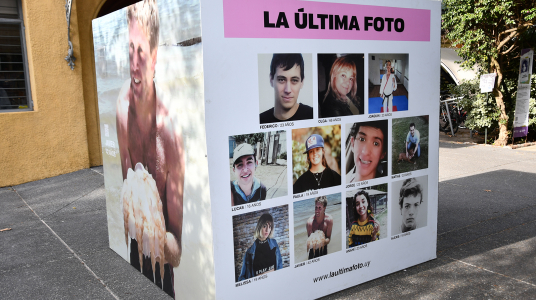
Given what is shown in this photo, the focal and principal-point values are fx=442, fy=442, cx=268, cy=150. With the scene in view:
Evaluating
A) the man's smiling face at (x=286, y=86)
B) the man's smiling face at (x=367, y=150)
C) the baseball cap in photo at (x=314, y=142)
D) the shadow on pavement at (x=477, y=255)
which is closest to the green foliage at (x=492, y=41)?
the shadow on pavement at (x=477, y=255)

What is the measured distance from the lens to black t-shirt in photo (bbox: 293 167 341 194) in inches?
130

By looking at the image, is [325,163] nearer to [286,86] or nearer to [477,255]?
[286,86]

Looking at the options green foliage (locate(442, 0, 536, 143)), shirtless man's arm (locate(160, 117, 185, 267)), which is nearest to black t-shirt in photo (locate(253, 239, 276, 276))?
shirtless man's arm (locate(160, 117, 185, 267))

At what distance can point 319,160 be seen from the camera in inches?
133

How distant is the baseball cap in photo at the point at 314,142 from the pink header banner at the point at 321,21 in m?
0.73

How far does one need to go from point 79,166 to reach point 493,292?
788 cm

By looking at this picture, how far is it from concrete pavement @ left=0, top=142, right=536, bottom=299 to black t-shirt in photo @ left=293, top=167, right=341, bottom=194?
0.92m

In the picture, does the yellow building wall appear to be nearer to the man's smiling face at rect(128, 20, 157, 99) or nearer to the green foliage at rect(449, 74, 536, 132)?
the man's smiling face at rect(128, 20, 157, 99)

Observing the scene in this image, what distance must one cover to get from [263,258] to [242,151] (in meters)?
0.81

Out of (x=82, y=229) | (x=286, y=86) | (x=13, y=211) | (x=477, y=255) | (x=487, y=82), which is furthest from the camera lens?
(x=487, y=82)

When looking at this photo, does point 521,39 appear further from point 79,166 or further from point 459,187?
point 79,166

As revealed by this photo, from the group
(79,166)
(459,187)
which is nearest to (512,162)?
(459,187)

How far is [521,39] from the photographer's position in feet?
35.3
